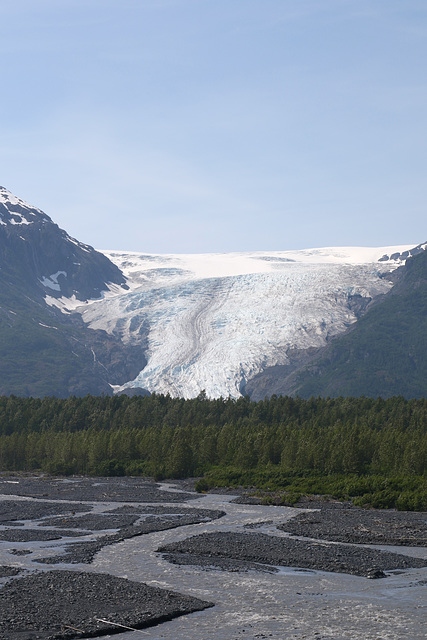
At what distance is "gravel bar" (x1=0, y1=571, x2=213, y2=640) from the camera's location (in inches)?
1056

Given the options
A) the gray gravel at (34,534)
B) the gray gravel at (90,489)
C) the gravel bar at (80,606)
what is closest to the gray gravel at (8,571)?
the gravel bar at (80,606)

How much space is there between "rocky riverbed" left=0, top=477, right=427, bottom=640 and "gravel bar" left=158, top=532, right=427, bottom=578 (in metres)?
0.07

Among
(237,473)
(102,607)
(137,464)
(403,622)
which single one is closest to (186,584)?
(102,607)

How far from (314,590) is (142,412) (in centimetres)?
12606

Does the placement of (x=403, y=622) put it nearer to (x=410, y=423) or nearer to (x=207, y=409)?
(x=410, y=423)

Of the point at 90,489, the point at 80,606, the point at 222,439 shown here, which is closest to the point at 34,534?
the point at 80,606

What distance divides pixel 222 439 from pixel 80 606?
84803mm

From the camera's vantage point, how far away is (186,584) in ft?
112

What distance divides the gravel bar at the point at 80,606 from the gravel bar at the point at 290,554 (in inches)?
293

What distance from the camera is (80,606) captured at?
97.9 feet

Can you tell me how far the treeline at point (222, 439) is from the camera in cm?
9019

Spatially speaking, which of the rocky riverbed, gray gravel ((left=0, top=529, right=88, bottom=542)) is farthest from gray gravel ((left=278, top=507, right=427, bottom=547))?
gray gravel ((left=0, top=529, right=88, bottom=542))

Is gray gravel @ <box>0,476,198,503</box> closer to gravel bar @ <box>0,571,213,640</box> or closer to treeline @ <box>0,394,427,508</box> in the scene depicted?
treeline @ <box>0,394,427,508</box>

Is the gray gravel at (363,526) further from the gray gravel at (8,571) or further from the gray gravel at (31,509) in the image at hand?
the gray gravel at (31,509)
